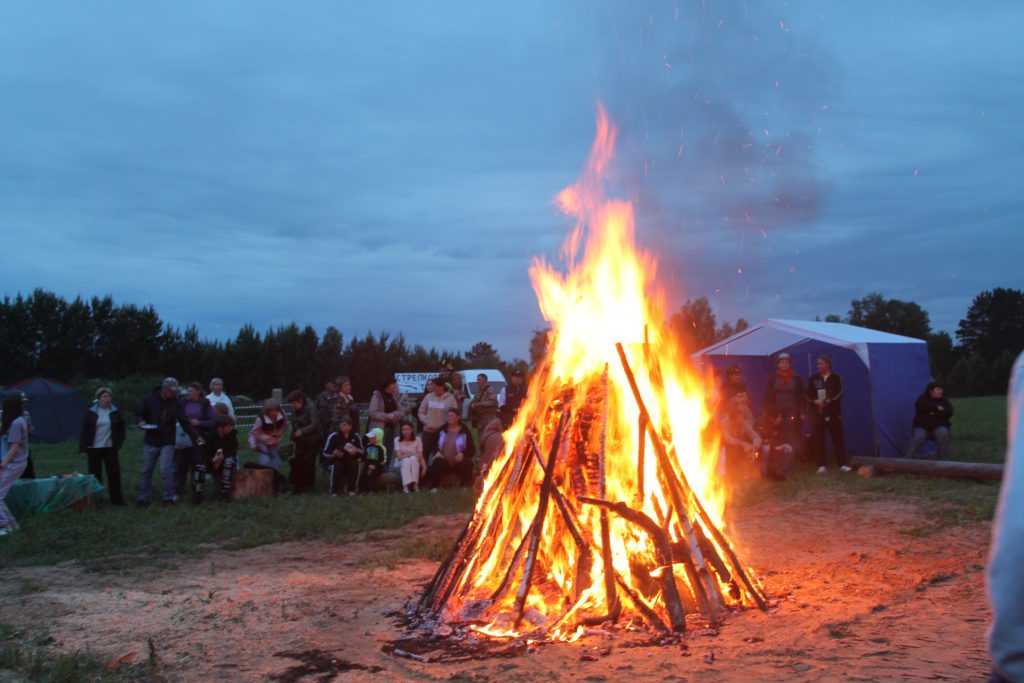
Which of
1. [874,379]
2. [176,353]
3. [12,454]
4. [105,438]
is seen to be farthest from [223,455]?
[176,353]

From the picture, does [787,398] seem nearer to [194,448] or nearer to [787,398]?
[787,398]

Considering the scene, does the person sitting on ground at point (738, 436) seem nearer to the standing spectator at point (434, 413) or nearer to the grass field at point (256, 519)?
the grass field at point (256, 519)

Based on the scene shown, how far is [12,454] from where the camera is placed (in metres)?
9.39

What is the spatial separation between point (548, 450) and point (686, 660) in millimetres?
2034

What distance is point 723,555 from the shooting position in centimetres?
582

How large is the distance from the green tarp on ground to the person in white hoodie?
11.3 meters

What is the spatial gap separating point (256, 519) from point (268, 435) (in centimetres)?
243

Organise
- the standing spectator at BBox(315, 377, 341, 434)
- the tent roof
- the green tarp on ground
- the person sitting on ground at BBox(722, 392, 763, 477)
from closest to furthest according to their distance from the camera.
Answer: the green tarp on ground < the person sitting on ground at BBox(722, 392, 763, 477) < the standing spectator at BBox(315, 377, 341, 434) < the tent roof

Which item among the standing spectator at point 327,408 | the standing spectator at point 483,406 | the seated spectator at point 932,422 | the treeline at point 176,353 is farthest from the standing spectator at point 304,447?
the treeline at point 176,353

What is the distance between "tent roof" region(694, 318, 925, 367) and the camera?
45.4 feet

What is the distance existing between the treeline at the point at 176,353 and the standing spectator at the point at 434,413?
29469 mm

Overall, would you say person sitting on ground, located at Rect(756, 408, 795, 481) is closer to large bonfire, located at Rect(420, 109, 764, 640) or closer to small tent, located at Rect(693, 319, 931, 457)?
small tent, located at Rect(693, 319, 931, 457)

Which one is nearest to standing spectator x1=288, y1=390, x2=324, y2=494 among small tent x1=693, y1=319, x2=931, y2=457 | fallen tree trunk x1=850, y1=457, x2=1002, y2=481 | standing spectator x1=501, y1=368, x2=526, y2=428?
standing spectator x1=501, y1=368, x2=526, y2=428

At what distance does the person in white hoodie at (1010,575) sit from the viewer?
1.29m
